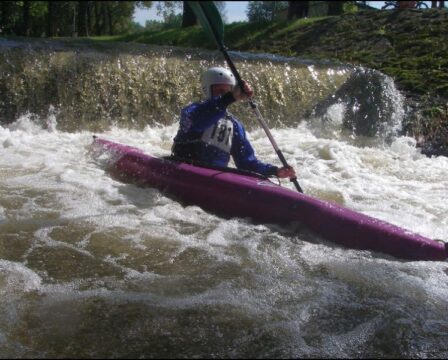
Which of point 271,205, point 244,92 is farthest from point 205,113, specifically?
point 271,205

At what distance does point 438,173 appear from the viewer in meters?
6.31

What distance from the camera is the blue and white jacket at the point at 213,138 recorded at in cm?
432

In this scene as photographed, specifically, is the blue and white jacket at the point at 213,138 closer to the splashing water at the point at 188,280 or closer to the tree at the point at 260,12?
the splashing water at the point at 188,280

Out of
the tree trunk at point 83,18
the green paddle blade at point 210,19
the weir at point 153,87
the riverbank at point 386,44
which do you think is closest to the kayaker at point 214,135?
the green paddle blade at point 210,19

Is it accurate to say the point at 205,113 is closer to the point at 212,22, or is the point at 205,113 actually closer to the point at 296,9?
the point at 212,22

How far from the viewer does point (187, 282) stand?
2.89 meters

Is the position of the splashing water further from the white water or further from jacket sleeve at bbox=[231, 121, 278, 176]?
jacket sleeve at bbox=[231, 121, 278, 176]

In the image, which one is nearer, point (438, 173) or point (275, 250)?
point (275, 250)

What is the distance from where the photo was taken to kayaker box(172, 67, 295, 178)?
171 inches

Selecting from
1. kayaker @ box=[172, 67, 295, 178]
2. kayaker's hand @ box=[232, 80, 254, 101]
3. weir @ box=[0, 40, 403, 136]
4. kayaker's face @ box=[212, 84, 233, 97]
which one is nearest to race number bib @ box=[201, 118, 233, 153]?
kayaker @ box=[172, 67, 295, 178]

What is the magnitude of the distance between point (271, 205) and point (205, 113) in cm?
92

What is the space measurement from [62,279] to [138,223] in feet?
3.49

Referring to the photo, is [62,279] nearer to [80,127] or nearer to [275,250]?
[275,250]

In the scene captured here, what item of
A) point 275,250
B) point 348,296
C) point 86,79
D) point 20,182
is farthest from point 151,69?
point 348,296
